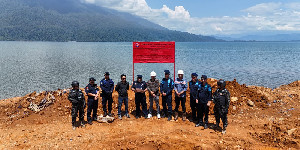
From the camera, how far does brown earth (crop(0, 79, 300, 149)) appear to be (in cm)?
811

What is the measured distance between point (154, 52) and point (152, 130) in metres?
5.38

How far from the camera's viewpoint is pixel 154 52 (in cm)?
1310

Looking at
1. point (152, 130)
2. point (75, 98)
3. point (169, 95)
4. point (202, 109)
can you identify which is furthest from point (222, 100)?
point (75, 98)

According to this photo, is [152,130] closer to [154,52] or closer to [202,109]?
[202,109]

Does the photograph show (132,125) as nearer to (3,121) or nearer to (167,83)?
(167,83)

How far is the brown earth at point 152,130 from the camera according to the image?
8109 mm

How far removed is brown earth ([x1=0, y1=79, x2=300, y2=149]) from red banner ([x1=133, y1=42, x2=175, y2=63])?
283cm

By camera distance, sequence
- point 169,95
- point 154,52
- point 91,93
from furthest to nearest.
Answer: point 154,52
point 169,95
point 91,93

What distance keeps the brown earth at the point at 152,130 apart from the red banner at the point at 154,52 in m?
2.83

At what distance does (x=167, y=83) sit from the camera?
10.5 meters

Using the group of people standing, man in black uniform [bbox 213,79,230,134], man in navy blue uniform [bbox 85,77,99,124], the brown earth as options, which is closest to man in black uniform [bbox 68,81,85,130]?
the group of people standing

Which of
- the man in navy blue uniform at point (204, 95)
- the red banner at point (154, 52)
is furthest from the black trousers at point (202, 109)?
the red banner at point (154, 52)

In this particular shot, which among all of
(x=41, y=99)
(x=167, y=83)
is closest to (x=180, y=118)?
(x=167, y=83)

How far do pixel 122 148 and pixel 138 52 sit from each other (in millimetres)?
6939
